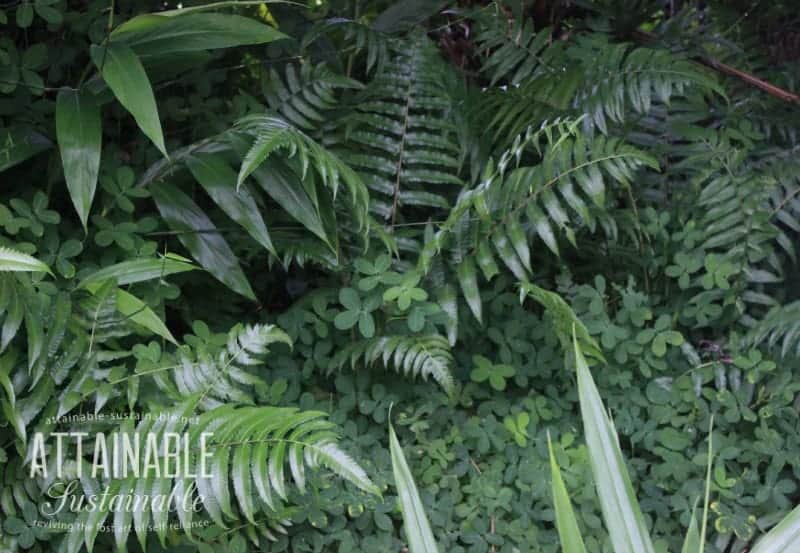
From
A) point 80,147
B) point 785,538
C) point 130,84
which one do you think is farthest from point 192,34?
point 785,538

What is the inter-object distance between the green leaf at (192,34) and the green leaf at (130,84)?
5cm

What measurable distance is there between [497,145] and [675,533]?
3.92 ft

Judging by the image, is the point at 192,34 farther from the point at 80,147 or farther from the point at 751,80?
the point at 751,80

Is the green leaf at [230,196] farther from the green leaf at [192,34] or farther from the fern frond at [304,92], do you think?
the fern frond at [304,92]

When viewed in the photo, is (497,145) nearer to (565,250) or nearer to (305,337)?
(565,250)

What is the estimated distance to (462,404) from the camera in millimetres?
1998

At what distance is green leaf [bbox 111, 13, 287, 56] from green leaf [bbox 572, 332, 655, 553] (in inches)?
42.3

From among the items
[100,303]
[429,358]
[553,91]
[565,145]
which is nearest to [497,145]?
[553,91]

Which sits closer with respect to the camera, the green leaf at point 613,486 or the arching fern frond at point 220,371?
the green leaf at point 613,486

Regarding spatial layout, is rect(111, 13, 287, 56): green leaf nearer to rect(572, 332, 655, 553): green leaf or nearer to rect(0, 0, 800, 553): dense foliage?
rect(0, 0, 800, 553): dense foliage

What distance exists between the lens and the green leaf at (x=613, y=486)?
1.04 m

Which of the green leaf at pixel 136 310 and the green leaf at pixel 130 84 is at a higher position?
the green leaf at pixel 130 84

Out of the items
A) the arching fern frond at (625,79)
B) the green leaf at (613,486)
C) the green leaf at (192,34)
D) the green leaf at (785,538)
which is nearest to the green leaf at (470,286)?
the arching fern frond at (625,79)

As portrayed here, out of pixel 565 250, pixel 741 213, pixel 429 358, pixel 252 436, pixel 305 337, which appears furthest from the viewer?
pixel 565 250
